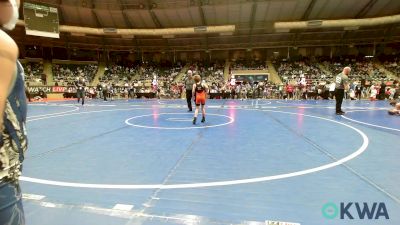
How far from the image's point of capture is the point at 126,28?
116 ft

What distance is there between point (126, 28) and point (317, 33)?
2420 centimetres

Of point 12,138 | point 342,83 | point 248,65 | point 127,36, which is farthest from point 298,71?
point 12,138

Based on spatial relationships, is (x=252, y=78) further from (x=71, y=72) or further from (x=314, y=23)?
(x=71, y=72)

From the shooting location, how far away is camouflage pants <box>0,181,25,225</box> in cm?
129

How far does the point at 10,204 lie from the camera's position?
134 centimetres

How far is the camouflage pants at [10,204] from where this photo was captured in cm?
129

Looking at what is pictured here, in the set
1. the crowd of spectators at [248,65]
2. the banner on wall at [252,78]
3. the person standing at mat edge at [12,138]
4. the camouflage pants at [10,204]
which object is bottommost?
the camouflage pants at [10,204]

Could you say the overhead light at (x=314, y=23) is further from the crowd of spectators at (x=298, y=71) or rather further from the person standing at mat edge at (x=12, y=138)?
the person standing at mat edge at (x=12, y=138)

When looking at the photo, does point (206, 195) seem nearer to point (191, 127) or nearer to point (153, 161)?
point (153, 161)

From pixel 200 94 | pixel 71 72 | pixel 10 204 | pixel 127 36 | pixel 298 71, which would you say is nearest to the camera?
pixel 10 204

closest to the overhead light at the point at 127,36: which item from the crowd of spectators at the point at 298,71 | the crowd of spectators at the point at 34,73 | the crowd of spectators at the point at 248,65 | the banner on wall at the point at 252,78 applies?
the crowd of spectators at the point at 34,73

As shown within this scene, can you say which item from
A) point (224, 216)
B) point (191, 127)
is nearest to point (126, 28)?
point (191, 127)

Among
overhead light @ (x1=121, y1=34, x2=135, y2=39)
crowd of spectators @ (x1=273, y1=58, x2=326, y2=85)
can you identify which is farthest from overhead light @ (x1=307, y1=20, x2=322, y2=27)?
overhead light @ (x1=121, y1=34, x2=135, y2=39)

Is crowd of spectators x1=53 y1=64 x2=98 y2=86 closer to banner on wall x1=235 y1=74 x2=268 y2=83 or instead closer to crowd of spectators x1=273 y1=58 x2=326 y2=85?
banner on wall x1=235 y1=74 x2=268 y2=83
